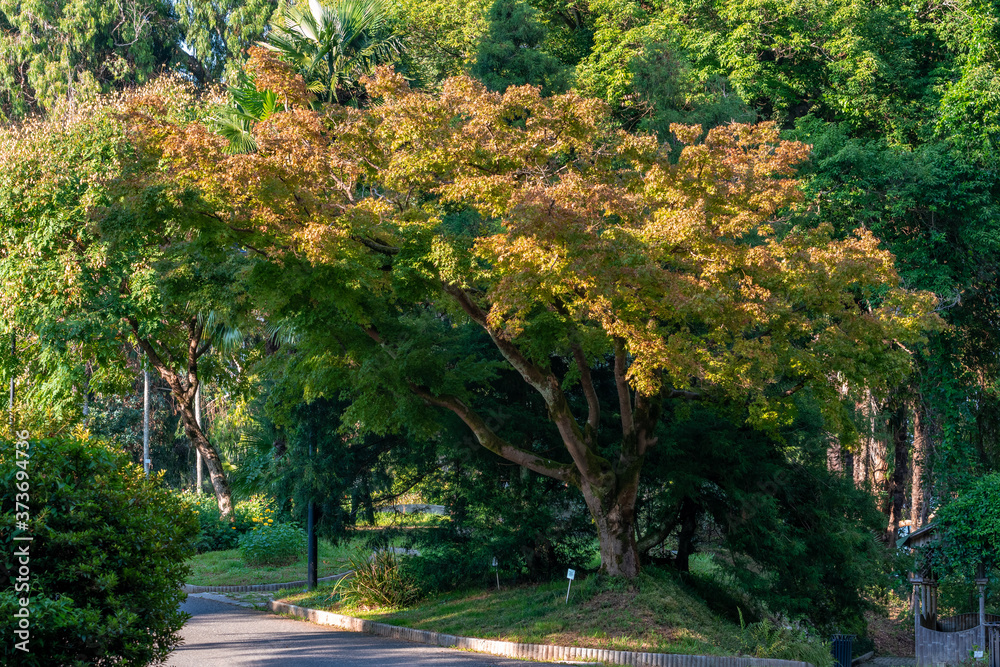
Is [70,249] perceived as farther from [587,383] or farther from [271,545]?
[587,383]

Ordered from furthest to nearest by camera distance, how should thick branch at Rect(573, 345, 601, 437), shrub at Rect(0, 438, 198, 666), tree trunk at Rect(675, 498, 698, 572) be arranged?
tree trunk at Rect(675, 498, 698, 572) → thick branch at Rect(573, 345, 601, 437) → shrub at Rect(0, 438, 198, 666)

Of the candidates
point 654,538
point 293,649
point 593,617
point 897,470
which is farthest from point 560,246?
point 897,470

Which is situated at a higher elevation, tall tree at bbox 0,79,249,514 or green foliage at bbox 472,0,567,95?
green foliage at bbox 472,0,567,95

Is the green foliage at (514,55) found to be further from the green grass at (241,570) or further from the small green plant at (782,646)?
the small green plant at (782,646)

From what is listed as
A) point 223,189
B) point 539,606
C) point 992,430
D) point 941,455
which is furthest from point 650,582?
point 992,430

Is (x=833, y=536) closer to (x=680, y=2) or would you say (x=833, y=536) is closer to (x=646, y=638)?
(x=646, y=638)

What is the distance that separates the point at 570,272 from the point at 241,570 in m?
14.1

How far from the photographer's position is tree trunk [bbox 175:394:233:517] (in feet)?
74.1

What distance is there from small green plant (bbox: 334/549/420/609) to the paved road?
3.73 feet

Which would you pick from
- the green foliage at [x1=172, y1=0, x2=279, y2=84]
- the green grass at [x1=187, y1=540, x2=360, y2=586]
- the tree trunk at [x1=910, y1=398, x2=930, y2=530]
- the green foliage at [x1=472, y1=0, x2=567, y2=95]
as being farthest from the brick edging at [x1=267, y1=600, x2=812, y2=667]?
the green foliage at [x1=172, y1=0, x2=279, y2=84]

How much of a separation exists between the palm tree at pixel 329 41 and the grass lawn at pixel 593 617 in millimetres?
11183

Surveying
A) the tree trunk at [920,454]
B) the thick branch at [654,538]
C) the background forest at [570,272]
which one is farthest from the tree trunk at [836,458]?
the thick branch at [654,538]

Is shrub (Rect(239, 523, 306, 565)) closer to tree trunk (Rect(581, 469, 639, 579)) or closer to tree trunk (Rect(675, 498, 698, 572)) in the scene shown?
tree trunk (Rect(675, 498, 698, 572))

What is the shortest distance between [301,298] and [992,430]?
20.3 meters
